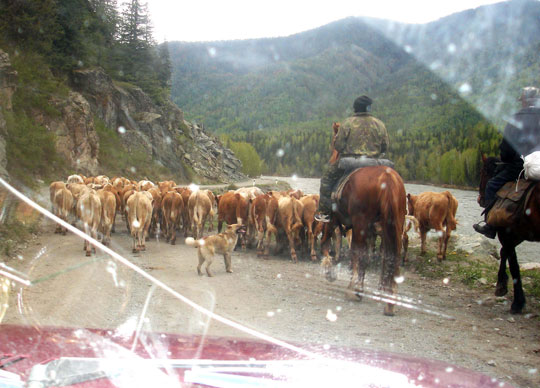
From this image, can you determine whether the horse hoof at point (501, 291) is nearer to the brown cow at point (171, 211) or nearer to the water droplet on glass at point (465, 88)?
the brown cow at point (171, 211)

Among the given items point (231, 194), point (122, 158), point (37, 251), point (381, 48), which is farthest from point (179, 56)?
point (37, 251)

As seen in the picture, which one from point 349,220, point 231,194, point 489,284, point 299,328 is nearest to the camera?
point 299,328

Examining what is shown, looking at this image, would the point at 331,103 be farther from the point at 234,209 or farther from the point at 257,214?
the point at 257,214

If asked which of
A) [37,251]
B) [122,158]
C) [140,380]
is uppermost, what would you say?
[37,251]

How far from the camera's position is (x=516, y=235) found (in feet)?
Result: 20.5

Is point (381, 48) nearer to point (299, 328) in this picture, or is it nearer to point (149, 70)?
point (149, 70)

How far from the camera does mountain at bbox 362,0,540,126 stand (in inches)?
4679

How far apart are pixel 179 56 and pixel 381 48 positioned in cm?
6994

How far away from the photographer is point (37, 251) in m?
2.12

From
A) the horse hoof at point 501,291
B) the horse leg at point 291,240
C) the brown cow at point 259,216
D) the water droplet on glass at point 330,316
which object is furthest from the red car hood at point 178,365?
the brown cow at point 259,216

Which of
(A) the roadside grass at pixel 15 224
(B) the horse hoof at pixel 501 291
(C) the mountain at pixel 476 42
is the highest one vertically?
(C) the mountain at pixel 476 42

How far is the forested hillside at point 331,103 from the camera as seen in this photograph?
59.2 m

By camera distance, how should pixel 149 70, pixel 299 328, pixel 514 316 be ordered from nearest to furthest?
pixel 299 328
pixel 514 316
pixel 149 70

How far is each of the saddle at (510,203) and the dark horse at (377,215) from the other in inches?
47.4
